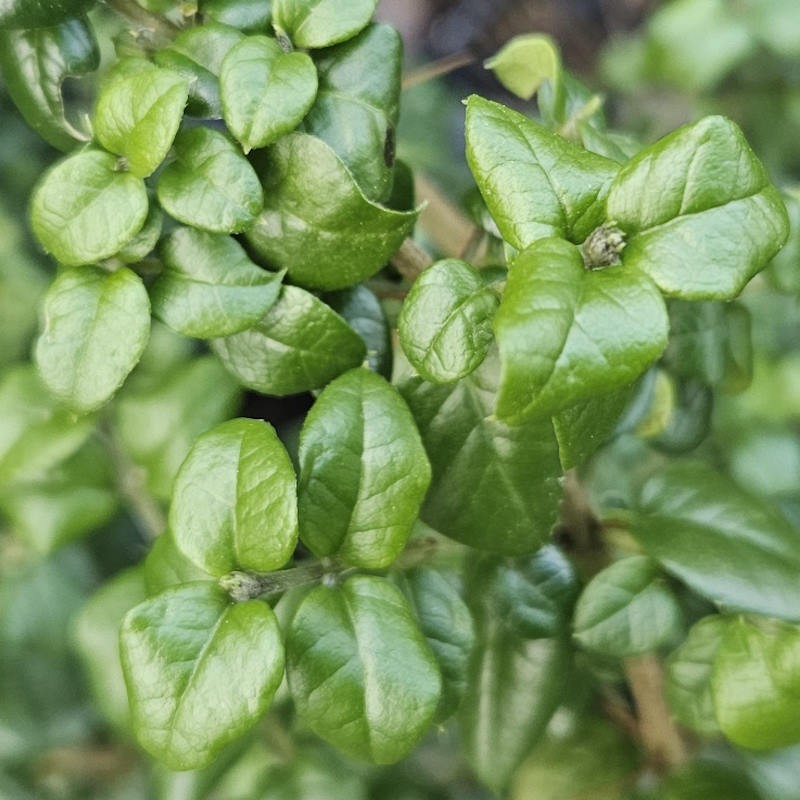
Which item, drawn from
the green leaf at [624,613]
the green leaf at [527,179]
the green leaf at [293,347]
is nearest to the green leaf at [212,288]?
the green leaf at [293,347]

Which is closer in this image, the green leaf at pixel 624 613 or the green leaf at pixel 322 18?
the green leaf at pixel 322 18

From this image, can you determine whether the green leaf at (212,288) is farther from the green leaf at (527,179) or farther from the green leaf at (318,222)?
the green leaf at (527,179)

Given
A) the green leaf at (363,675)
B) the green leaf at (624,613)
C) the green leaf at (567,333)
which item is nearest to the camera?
the green leaf at (567,333)

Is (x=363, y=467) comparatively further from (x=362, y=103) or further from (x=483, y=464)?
(x=362, y=103)

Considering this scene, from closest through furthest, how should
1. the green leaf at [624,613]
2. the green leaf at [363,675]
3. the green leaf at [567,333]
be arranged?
the green leaf at [567,333], the green leaf at [363,675], the green leaf at [624,613]

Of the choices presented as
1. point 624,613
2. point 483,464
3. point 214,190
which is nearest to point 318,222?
point 214,190

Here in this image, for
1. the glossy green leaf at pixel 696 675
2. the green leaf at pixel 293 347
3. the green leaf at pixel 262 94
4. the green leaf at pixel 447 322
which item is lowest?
the glossy green leaf at pixel 696 675

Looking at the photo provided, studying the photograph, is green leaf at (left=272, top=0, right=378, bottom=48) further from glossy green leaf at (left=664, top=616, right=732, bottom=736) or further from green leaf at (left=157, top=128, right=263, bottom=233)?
glossy green leaf at (left=664, top=616, right=732, bottom=736)

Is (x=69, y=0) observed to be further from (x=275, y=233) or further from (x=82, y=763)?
(x=82, y=763)
